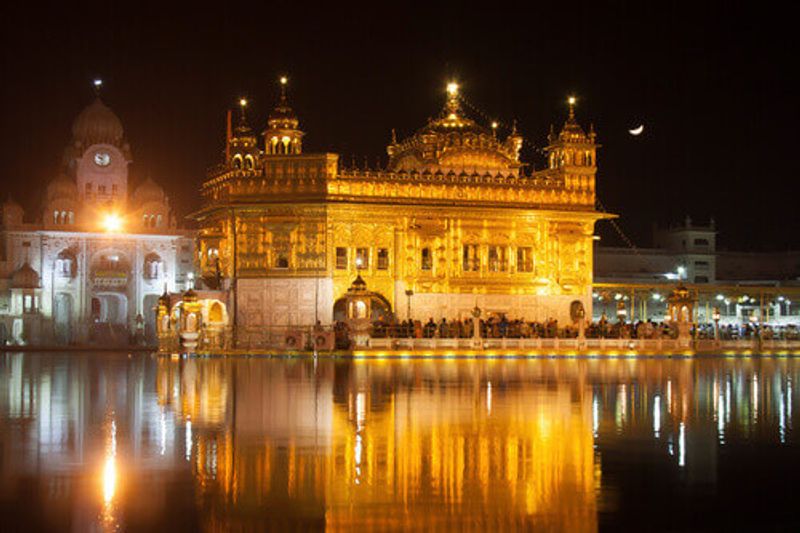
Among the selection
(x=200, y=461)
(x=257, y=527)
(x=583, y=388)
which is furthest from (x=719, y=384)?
(x=257, y=527)

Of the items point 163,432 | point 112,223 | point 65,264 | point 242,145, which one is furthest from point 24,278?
point 163,432

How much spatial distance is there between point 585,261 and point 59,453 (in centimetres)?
3724

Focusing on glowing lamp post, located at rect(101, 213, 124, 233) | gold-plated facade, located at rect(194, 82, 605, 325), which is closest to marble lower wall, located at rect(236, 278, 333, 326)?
gold-plated facade, located at rect(194, 82, 605, 325)

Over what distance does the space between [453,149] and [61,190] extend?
22240 millimetres

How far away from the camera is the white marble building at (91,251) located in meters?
55.1

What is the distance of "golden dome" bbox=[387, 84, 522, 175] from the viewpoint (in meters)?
46.8

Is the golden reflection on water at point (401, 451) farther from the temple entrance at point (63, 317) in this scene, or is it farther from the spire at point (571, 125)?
the temple entrance at point (63, 317)

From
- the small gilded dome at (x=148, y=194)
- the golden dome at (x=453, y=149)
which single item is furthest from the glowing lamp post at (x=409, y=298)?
the small gilded dome at (x=148, y=194)

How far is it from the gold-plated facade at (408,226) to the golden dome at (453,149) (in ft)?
0.22

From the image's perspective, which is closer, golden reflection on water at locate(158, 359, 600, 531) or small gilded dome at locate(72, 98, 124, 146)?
Answer: golden reflection on water at locate(158, 359, 600, 531)

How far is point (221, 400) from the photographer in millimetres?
18000

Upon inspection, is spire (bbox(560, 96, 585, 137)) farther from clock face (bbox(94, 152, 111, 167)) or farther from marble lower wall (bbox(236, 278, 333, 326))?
clock face (bbox(94, 152, 111, 167))

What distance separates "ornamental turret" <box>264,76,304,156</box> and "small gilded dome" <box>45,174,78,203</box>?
17387 millimetres

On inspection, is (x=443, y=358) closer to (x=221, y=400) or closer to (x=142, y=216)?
(x=221, y=400)
